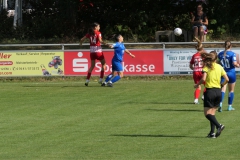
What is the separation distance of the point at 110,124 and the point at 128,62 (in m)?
12.2

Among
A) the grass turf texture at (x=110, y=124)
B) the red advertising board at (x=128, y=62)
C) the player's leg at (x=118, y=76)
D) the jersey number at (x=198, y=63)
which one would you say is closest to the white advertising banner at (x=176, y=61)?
the red advertising board at (x=128, y=62)

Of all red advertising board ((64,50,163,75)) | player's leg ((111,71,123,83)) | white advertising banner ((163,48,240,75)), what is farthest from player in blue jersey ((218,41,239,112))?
red advertising board ((64,50,163,75))

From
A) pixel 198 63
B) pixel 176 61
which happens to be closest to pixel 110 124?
pixel 198 63

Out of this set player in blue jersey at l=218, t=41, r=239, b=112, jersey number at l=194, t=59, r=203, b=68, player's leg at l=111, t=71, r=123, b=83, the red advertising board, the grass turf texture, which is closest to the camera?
the grass turf texture

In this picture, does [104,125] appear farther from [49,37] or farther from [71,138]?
[49,37]

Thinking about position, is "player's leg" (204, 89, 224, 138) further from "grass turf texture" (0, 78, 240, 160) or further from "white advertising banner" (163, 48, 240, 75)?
"white advertising banner" (163, 48, 240, 75)

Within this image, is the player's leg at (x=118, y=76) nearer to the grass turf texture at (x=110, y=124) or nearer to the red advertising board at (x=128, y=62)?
the grass turf texture at (x=110, y=124)

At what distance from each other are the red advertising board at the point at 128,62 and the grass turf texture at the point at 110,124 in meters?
2.55

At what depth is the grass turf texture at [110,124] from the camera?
42.4ft

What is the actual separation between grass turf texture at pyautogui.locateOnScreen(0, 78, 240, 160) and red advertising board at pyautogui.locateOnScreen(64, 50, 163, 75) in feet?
8.36

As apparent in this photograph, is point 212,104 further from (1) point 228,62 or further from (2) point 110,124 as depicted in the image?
(1) point 228,62

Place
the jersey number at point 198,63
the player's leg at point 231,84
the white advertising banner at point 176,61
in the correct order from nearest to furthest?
the player's leg at point 231,84, the jersey number at point 198,63, the white advertising banner at point 176,61

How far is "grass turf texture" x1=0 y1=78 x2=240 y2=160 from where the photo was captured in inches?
509

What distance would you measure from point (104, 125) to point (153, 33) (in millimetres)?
21561
